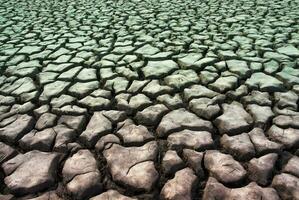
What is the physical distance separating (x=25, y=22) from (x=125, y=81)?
2.50 meters

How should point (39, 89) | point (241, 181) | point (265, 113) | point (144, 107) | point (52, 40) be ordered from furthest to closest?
point (52, 40) → point (39, 89) → point (144, 107) → point (265, 113) → point (241, 181)

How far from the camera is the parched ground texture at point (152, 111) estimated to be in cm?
162

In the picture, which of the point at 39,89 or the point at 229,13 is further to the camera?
the point at 229,13

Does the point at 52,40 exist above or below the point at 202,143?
below

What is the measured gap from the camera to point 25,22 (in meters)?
4.53

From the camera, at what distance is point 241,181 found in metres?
1.58

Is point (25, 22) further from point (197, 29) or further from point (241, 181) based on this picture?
point (241, 181)

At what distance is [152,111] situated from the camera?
220cm

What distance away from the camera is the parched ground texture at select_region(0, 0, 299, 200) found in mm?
1615

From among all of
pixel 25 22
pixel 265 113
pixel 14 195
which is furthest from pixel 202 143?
pixel 25 22

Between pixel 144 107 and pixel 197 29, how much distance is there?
189cm

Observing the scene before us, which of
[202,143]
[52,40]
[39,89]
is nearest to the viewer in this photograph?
[202,143]

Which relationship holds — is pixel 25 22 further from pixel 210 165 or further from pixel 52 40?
pixel 210 165

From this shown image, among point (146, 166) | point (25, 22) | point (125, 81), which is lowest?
point (25, 22)
